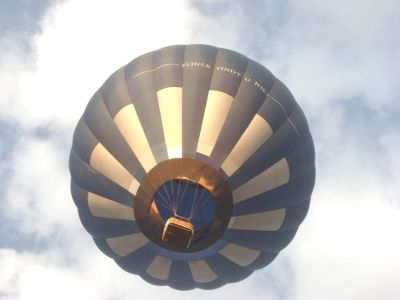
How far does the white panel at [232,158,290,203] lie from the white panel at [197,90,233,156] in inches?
48.7

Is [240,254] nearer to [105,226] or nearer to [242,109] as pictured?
[105,226]

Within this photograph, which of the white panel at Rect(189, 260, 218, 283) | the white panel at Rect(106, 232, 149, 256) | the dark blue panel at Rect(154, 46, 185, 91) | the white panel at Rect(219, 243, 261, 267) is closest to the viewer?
the dark blue panel at Rect(154, 46, 185, 91)

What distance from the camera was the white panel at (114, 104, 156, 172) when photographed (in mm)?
11656

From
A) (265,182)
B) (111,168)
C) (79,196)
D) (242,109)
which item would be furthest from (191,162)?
(79,196)

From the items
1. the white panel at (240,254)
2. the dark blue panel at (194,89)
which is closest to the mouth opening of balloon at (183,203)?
the dark blue panel at (194,89)

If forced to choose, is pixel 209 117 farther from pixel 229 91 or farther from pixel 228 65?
pixel 228 65

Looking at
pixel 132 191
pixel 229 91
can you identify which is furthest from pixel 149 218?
pixel 229 91

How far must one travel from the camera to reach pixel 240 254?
13.4 m

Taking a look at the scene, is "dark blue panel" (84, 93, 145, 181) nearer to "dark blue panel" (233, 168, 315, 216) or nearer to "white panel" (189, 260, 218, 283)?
"dark blue panel" (233, 168, 315, 216)

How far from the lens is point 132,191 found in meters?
11.8

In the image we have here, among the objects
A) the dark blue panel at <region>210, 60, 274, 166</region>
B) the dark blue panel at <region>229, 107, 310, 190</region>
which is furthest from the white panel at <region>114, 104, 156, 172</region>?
the dark blue panel at <region>229, 107, 310, 190</region>

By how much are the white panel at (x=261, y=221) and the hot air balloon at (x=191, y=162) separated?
0.04 m

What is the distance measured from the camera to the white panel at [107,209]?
12.2 metres

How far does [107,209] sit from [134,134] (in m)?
2.08
